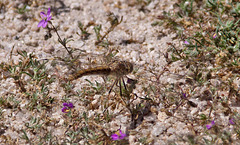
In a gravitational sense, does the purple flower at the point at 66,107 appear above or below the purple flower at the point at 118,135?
above

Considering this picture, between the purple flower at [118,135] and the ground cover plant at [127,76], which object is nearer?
the purple flower at [118,135]

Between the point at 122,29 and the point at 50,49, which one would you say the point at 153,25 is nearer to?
the point at 122,29

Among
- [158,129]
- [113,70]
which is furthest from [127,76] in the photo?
[158,129]

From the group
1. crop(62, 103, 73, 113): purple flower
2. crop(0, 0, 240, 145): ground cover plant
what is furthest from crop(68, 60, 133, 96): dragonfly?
crop(62, 103, 73, 113): purple flower

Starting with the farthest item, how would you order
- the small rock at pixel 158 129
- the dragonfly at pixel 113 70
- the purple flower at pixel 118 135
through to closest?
1. the dragonfly at pixel 113 70
2. the small rock at pixel 158 129
3. the purple flower at pixel 118 135

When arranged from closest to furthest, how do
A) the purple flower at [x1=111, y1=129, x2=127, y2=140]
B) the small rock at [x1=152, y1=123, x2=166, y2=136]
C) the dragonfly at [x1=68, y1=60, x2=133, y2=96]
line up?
the purple flower at [x1=111, y1=129, x2=127, y2=140] → the small rock at [x1=152, y1=123, x2=166, y2=136] → the dragonfly at [x1=68, y1=60, x2=133, y2=96]

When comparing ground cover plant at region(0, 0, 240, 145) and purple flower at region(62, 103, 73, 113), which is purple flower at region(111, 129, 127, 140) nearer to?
ground cover plant at region(0, 0, 240, 145)

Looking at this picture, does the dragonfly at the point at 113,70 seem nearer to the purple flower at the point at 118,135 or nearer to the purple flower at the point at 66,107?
the purple flower at the point at 66,107

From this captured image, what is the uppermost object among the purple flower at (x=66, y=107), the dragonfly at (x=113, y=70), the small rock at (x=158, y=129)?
the dragonfly at (x=113, y=70)

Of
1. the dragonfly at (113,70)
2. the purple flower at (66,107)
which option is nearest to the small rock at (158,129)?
the dragonfly at (113,70)
